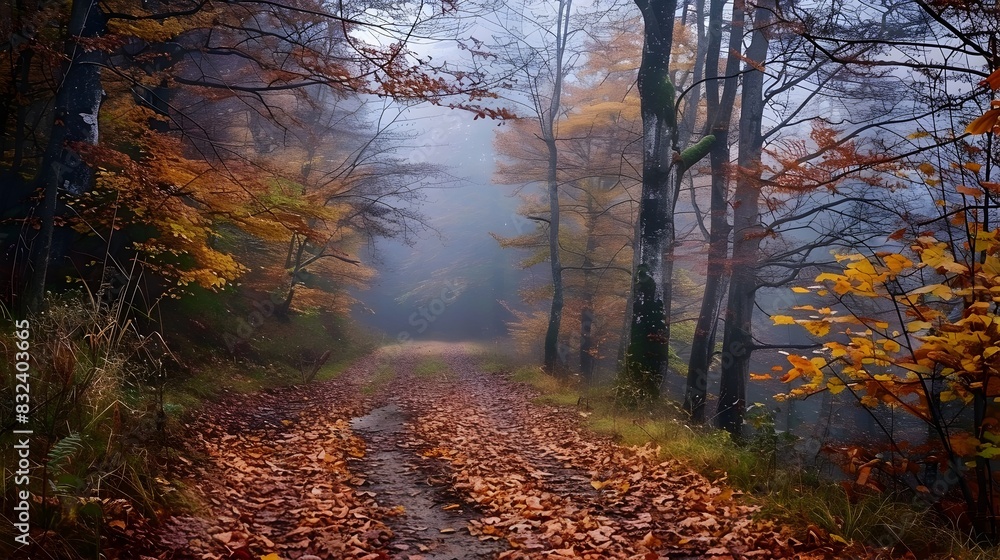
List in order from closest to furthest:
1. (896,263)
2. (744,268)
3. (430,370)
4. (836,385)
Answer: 1. (896,263)
2. (836,385)
3. (744,268)
4. (430,370)

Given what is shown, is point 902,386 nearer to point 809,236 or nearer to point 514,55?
point 514,55

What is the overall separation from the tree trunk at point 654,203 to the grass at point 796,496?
1.40m

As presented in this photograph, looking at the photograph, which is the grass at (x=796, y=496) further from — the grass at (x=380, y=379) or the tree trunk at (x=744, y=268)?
the grass at (x=380, y=379)

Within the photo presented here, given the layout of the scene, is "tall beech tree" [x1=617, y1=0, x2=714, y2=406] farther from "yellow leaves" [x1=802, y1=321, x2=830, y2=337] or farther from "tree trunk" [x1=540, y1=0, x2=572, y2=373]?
"tree trunk" [x1=540, y1=0, x2=572, y2=373]

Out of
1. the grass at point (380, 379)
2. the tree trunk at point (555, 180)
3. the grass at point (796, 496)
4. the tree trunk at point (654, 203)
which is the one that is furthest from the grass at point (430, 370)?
the grass at point (796, 496)

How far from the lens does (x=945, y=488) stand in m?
4.31

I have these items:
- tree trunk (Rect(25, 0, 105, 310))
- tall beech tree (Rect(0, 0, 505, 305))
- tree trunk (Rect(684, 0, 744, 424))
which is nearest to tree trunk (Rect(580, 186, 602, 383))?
tree trunk (Rect(684, 0, 744, 424))

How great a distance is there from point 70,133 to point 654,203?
7640 mm

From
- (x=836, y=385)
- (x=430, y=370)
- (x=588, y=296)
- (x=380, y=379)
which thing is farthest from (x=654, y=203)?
(x=430, y=370)

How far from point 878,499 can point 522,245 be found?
13813mm

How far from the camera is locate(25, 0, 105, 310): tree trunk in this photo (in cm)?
479

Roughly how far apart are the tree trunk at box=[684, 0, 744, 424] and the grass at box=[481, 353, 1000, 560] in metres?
3.79

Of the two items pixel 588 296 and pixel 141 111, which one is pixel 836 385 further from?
pixel 588 296

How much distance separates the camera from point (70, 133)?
5793 millimetres
